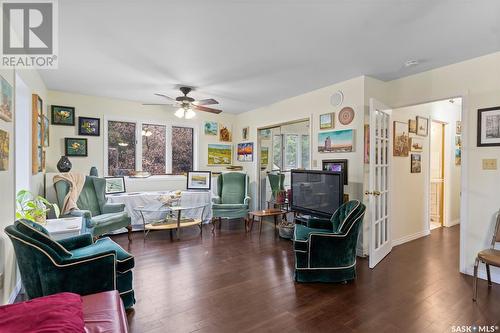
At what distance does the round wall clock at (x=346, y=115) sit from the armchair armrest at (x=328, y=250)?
176cm

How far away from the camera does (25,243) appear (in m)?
1.84

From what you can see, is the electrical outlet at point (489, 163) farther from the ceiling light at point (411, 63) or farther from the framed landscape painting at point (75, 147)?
the framed landscape painting at point (75, 147)

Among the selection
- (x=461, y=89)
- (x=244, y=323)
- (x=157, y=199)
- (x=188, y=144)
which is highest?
(x=461, y=89)

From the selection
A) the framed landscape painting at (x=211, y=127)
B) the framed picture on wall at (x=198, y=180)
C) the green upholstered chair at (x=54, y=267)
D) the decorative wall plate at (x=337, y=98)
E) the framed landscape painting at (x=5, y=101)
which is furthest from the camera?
the framed landscape painting at (x=211, y=127)

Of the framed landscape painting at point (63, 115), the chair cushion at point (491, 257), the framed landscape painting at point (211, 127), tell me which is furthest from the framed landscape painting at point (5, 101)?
the chair cushion at point (491, 257)

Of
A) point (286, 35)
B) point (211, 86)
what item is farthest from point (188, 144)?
point (286, 35)

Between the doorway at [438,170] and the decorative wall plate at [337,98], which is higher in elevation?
the decorative wall plate at [337,98]

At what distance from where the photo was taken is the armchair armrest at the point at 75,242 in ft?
8.11

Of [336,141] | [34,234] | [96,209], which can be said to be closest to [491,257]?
[336,141]

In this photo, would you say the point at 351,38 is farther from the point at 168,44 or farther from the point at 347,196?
the point at 347,196

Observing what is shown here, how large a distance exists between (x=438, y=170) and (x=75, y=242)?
624cm

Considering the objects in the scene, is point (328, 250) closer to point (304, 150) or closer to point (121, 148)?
point (304, 150)

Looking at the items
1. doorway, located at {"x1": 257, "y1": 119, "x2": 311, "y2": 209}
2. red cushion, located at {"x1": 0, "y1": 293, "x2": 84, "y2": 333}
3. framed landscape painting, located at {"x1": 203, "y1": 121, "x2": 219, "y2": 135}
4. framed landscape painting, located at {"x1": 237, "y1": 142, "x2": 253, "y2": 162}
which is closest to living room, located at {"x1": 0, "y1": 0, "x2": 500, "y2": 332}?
red cushion, located at {"x1": 0, "y1": 293, "x2": 84, "y2": 333}

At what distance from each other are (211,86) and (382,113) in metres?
2.52
